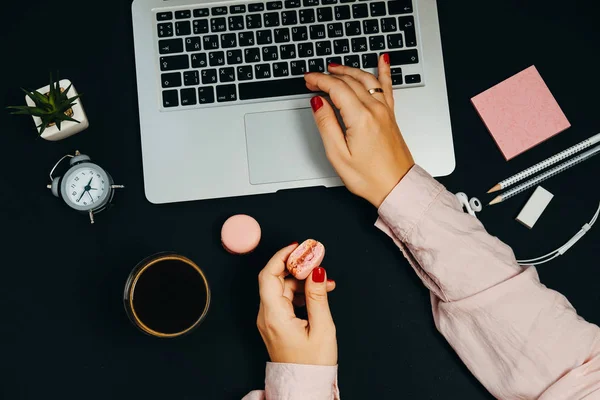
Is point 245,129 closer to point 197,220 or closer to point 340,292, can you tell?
point 197,220

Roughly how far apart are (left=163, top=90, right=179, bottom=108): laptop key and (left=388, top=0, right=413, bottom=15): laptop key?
36 cm

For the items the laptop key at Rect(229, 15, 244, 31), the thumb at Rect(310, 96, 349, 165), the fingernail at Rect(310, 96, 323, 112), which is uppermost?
the laptop key at Rect(229, 15, 244, 31)

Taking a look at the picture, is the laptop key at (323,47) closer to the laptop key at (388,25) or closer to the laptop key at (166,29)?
the laptop key at (388,25)

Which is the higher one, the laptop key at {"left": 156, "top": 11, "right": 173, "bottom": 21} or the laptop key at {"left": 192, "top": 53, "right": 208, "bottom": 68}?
the laptop key at {"left": 156, "top": 11, "right": 173, "bottom": 21}

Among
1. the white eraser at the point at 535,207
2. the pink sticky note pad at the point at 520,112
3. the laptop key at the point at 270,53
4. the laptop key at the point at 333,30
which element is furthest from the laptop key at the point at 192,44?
the white eraser at the point at 535,207

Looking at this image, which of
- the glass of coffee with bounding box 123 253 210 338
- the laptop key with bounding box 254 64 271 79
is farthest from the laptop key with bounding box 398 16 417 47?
the glass of coffee with bounding box 123 253 210 338

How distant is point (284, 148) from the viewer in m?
0.84

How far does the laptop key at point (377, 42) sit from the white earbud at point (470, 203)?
0.26 meters

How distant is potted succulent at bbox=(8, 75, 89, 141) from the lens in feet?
2.68

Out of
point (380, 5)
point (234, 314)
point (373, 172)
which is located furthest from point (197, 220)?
point (380, 5)

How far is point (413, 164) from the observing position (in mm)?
799

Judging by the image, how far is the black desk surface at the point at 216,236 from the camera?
32.9 inches

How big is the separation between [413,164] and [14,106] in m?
0.63

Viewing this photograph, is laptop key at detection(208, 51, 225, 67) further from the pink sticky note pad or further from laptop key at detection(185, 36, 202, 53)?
the pink sticky note pad
